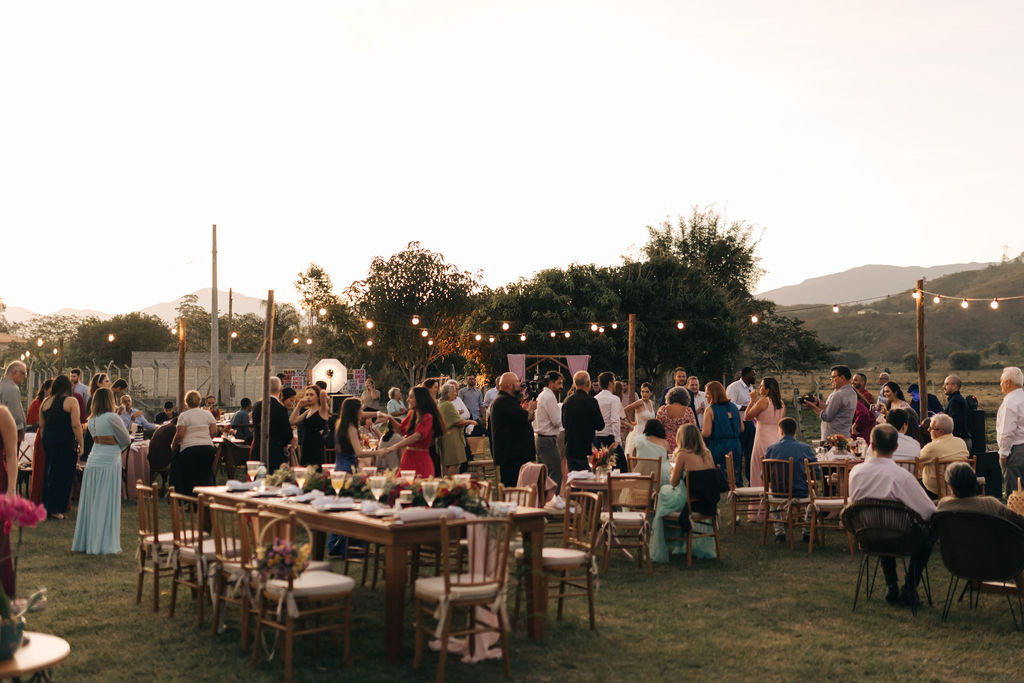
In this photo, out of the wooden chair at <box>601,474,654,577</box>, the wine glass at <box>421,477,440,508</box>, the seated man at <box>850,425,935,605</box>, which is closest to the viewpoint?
the wine glass at <box>421,477,440,508</box>

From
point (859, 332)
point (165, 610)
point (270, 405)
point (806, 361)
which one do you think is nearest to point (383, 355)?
point (806, 361)

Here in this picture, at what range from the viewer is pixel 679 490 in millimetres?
9008

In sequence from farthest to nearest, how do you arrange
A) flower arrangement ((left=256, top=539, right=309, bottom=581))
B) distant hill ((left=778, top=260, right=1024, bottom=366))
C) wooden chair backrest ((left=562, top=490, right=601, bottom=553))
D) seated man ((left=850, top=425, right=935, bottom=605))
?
distant hill ((left=778, top=260, right=1024, bottom=366))
seated man ((left=850, top=425, right=935, bottom=605))
wooden chair backrest ((left=562, top=490, right=601, bottom=553))
flower arrangement ((left=256, top=539, right=309, bottom=581))

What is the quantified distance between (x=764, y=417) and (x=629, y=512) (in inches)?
112

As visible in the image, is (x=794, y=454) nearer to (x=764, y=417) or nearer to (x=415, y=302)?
(x=764, y=417)

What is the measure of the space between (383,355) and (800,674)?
4113cm

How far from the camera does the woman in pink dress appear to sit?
10914 millimetres

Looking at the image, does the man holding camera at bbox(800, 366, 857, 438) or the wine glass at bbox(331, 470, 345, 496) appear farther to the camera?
the man holding camera at bbox(800, 366, 857, 438)

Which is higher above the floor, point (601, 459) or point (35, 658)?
point (601, 459)

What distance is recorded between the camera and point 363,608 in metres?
7.12

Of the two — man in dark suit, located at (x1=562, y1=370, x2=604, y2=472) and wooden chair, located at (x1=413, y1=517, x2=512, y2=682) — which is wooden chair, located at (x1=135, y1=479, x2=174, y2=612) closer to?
wooden chair, located at (x1=413, y1=517, x2=512, y2=682)

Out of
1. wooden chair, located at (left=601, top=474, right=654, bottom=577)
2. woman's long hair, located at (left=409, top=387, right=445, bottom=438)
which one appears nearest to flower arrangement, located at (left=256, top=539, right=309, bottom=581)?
woman's long hair, located at (left=409, top=387, right=445, bottom=438)

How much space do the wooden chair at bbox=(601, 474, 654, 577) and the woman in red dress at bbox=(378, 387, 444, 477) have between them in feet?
5.56

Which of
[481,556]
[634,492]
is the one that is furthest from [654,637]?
[634,492]
